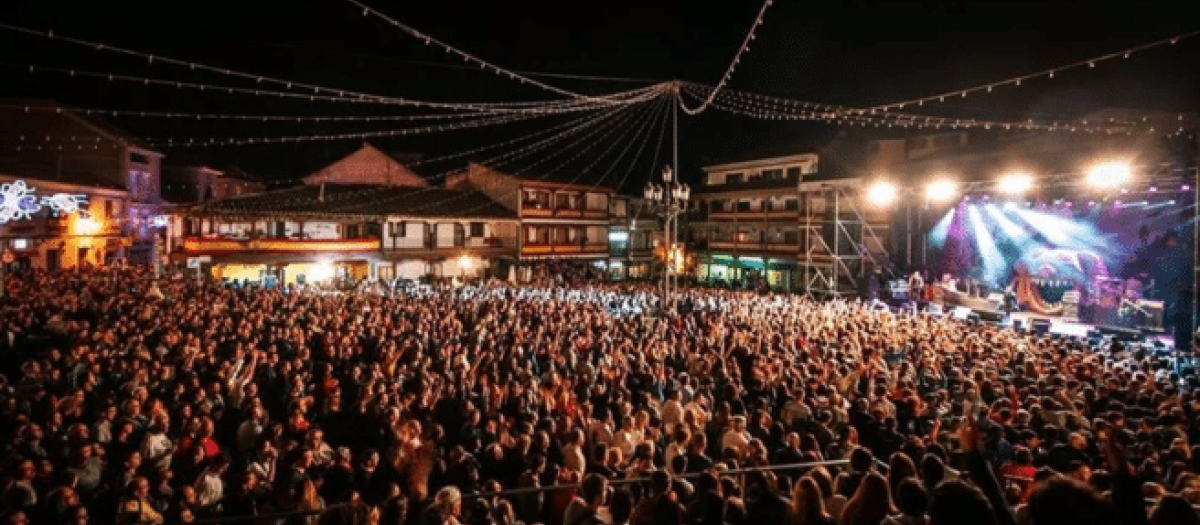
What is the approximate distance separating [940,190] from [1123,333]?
22.3ft

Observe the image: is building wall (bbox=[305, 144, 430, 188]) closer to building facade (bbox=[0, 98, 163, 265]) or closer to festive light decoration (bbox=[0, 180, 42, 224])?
building facade (bbox=[0, 98, 163, 265])

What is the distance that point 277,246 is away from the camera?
88.1ft

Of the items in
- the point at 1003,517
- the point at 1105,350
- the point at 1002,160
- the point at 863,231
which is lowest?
the point at 1105,350

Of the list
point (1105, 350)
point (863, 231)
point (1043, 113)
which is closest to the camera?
point (1105, 350)

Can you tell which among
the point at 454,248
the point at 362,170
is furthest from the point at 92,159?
the point at 454,248

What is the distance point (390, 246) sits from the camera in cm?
3080

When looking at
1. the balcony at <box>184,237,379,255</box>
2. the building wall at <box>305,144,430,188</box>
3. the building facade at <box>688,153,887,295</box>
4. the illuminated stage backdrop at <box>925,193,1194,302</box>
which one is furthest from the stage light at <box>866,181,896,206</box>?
the building wall at <box>305,144,430,188</box>

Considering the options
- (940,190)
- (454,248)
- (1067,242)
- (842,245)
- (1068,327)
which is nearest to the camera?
(1068,327)

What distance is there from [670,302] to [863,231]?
46.5 ft

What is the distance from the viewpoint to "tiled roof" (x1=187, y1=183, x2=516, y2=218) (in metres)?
26.2

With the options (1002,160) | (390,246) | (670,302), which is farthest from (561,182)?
(1002,160)

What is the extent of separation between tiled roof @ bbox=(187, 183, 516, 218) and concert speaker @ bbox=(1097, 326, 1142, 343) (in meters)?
26.2

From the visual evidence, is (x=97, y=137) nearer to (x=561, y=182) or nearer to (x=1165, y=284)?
(x=561, y=182)

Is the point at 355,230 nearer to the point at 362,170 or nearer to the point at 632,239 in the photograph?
the point at 362,170
